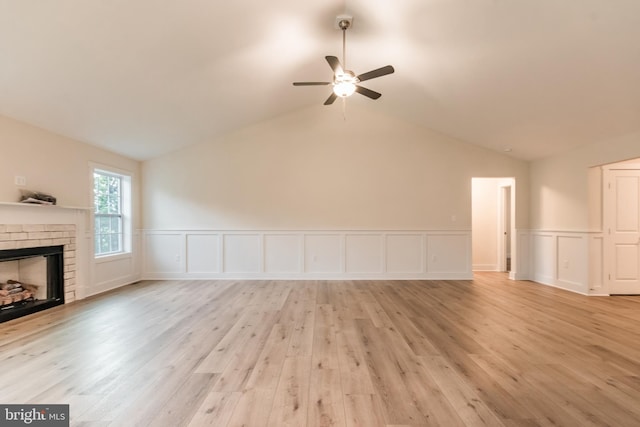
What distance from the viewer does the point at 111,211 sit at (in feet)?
18.8

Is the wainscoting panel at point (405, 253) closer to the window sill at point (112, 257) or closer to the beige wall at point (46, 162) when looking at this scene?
the window sill at point (112, 257)

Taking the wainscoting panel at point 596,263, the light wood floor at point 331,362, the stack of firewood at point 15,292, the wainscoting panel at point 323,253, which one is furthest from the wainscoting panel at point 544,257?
the stack of firewood at point 15,292

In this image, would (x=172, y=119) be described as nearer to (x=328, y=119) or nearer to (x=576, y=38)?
(x=328, y=119)

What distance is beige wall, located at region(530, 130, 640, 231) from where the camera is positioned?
446 cm

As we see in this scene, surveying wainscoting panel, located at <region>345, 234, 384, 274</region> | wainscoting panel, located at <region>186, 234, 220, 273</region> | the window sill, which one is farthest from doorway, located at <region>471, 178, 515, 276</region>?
the window sill

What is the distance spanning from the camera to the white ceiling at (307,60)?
8.90 ft

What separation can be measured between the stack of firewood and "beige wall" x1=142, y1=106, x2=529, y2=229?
2.34m

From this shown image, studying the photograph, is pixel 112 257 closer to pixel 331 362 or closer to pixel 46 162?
pixel 46 162

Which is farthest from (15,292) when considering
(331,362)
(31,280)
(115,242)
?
(331,362)

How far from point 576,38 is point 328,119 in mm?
4155

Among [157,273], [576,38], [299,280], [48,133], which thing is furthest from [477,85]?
[157,273]

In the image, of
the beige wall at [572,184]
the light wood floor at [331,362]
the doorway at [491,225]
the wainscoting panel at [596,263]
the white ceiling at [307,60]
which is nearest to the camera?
the light wood floor at [331,362]

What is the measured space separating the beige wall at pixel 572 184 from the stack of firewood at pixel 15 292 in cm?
848

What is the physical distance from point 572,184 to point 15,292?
8635 mm
